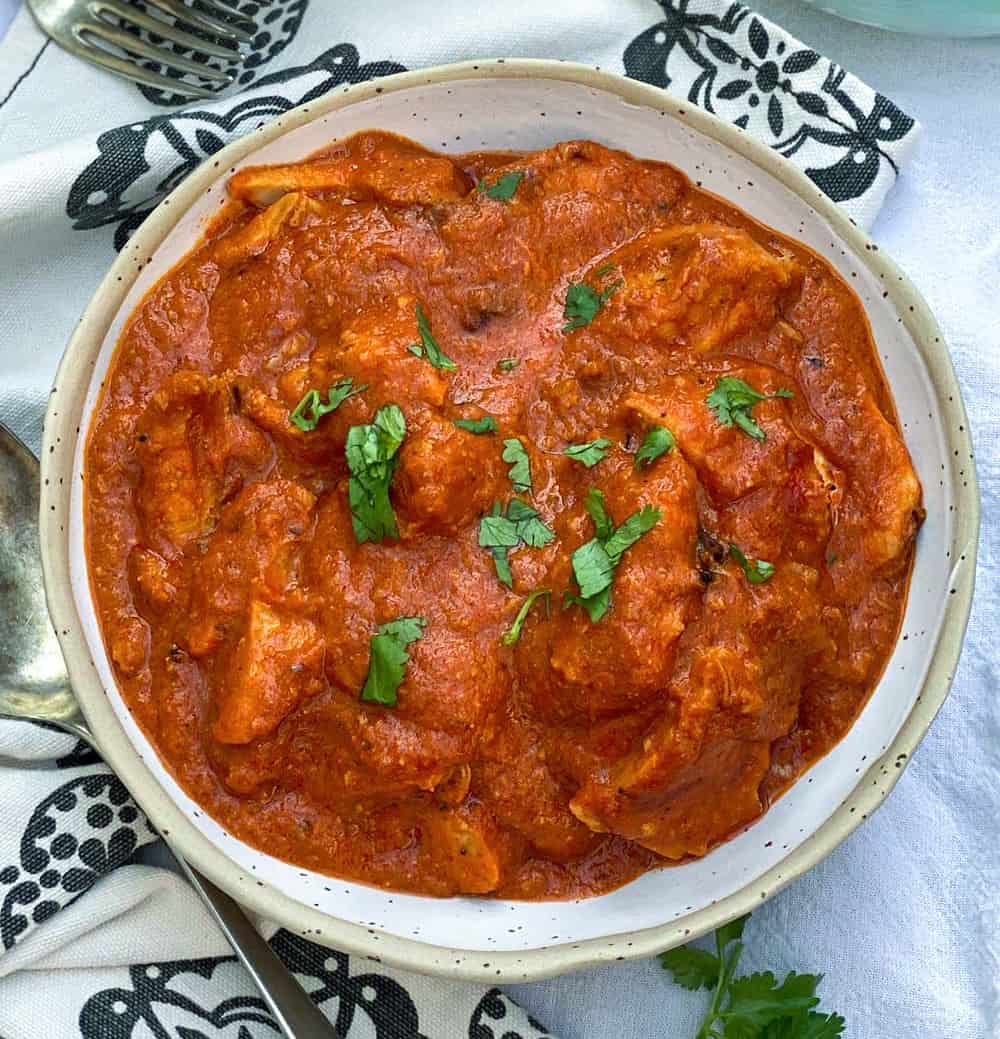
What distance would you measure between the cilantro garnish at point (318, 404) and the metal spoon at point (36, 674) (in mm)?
1373

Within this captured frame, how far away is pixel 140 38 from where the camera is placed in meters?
4.86

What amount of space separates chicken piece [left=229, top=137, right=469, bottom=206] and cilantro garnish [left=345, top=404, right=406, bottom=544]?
794mm

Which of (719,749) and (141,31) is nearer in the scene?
(719,749)

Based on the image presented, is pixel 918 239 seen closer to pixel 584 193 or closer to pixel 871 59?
pixel 871 59

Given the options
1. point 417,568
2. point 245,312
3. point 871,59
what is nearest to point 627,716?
point 417,568

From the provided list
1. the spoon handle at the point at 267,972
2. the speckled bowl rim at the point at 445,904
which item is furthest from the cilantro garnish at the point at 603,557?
the spoon handle at the point at 267,972

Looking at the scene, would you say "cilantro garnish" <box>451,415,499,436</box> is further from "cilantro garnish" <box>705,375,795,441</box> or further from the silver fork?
the silver fork

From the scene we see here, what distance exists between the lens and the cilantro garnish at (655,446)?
3.59 metres

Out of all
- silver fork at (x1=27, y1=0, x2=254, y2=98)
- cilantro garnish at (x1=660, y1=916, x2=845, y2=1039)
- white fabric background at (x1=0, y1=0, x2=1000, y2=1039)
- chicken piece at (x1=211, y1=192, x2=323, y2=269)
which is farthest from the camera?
silver fork at (x1=27, y1=0, x2=254, y2=98)

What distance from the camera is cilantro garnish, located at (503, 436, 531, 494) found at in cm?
373

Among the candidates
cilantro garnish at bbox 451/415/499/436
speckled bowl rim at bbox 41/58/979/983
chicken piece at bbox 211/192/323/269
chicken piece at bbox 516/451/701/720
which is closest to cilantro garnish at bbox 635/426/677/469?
chicken piece at bbox 516/451/701/720

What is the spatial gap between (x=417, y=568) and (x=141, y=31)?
2.61 m

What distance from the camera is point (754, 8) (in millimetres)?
4918

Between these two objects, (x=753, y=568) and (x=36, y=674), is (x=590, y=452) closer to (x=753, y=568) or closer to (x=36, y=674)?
(x=753, y=568)
